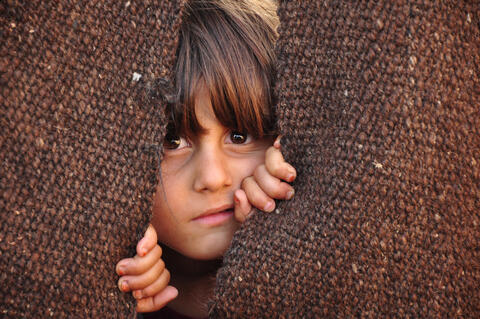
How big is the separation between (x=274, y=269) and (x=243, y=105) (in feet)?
1.16

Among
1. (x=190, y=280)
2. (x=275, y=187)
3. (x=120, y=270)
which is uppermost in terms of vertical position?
(x=275, y=187)

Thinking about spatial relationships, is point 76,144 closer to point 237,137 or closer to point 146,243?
point 146,243

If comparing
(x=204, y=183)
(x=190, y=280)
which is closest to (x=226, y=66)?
(x=204, y=183)

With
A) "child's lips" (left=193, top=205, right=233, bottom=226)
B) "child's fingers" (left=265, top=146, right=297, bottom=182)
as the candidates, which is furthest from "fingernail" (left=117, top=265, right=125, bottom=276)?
"child's fingers" (left=265, top=146, right=297, bottom=182)

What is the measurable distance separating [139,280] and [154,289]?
0.21 ft

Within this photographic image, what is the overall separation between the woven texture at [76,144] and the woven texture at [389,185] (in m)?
0.25

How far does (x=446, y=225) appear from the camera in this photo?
0.83 m

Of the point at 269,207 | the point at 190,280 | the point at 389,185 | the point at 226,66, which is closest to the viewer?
the point at 389,185

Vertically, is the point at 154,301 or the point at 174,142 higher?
the point at 174,142

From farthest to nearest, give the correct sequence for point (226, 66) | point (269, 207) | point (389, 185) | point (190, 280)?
point (190, 280) → point (226, 66) → point (269, 207) → point (389, 185)

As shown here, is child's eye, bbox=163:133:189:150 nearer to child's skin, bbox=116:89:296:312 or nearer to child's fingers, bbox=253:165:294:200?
child's skin, bbox=116:89:296:312

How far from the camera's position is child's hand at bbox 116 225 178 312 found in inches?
A: 34.8

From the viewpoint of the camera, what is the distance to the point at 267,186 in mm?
930

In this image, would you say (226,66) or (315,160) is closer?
(315,160)
